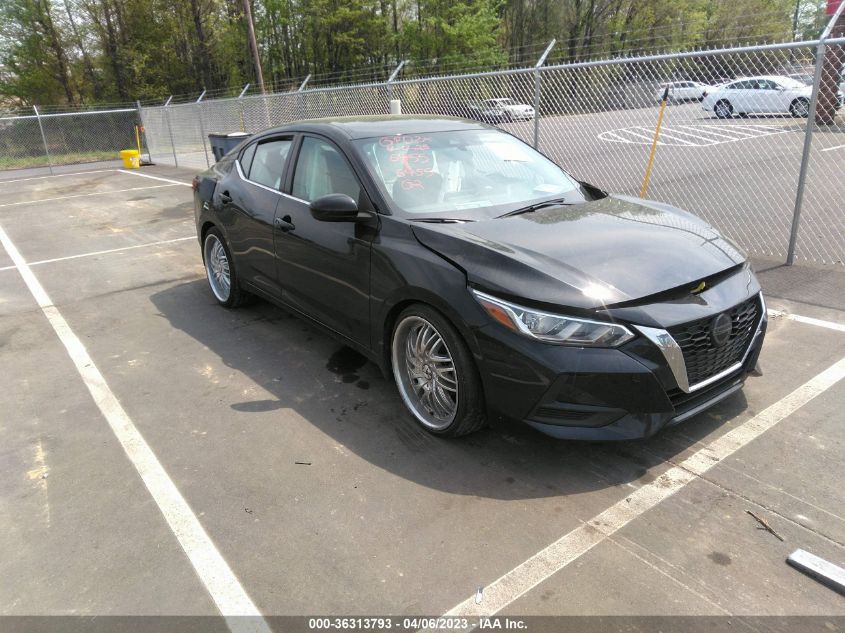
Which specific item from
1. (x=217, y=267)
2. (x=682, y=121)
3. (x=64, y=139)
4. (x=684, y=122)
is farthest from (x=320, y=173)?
(x=64, y=139)

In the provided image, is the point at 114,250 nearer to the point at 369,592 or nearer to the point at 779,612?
the point at 369,592

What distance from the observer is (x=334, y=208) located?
3523 mm

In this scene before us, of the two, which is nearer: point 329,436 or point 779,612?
point 779,612

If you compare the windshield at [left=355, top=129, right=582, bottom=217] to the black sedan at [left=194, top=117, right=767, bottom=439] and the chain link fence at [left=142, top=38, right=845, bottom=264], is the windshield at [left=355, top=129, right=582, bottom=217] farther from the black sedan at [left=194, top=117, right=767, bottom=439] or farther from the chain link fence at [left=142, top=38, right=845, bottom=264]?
the chain link fence at [left=142, top=38, right=845, bottom=264]

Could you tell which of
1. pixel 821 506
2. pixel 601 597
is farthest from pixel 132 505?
pixel 821 506

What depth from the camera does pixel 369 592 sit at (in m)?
2.38

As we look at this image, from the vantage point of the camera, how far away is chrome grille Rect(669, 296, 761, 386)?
9.34ft

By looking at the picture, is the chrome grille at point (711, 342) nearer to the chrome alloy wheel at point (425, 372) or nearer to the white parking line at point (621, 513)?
the white parking line at point (621, 513)

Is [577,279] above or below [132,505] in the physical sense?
above

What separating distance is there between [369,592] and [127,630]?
873 mm

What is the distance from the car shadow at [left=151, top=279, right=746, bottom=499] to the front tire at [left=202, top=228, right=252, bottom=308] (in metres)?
0.70

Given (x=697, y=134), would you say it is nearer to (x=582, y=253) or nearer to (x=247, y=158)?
(x=247, y=158)

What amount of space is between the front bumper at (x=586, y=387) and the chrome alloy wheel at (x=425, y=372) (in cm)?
34

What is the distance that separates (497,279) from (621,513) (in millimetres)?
1180
